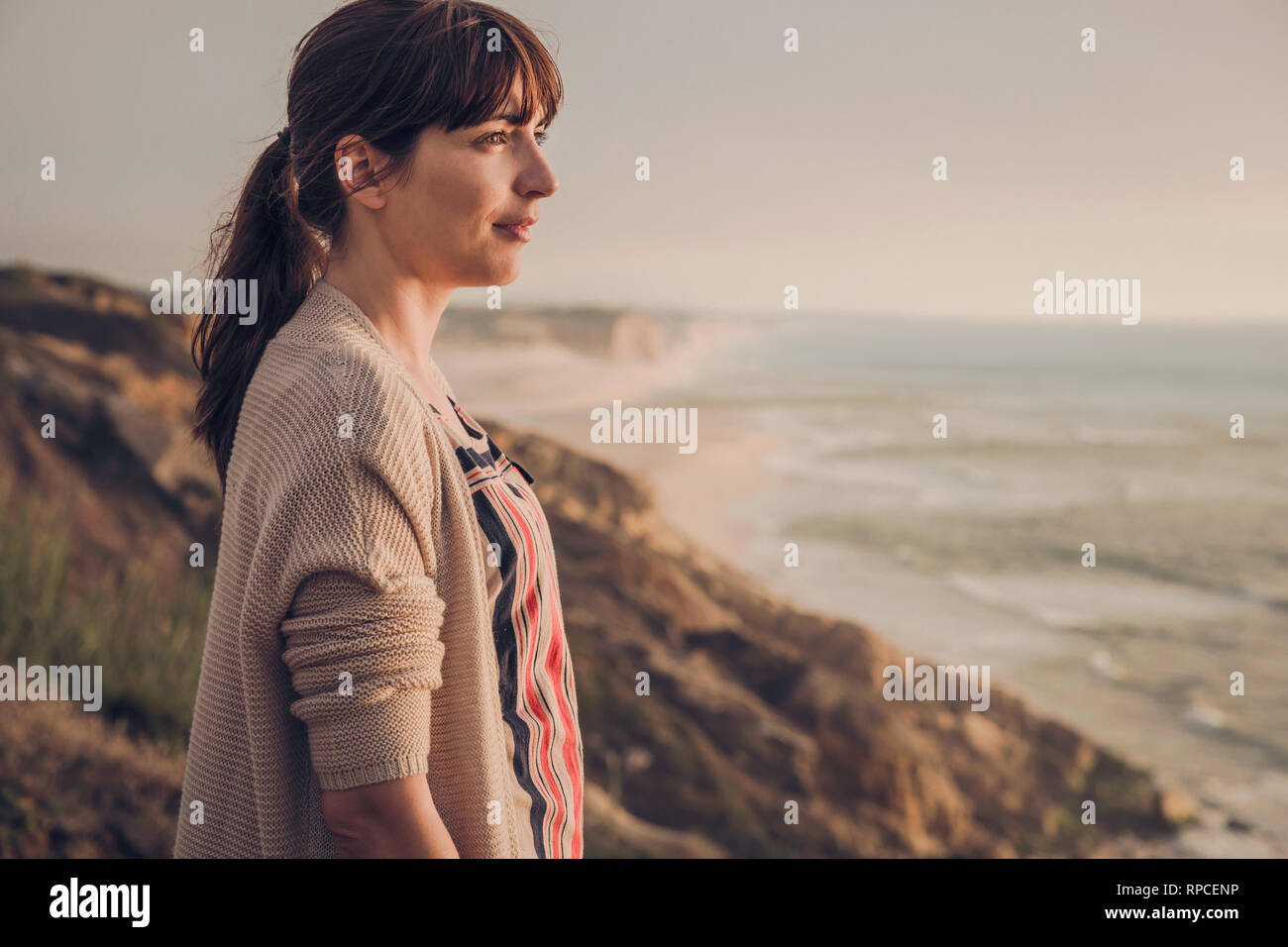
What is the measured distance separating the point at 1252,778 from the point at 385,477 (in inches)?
235

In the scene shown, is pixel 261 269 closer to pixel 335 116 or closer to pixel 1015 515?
pixel 335 116

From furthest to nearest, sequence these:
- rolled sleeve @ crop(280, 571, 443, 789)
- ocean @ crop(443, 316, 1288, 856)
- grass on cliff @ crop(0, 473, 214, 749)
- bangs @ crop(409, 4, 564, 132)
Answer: ocean @ crop(443, 316, 1288, 856), grass on cliff @ crop(0, 473, 214, 749), bangs @ crop(409, 4, 564, 132), rolled sleeve @ crop(280, 571, 443, 789)

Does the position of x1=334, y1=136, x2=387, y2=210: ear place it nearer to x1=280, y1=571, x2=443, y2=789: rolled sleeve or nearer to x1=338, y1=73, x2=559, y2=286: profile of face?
x1=338, y1=73, x2=559, y2=286: profile of face

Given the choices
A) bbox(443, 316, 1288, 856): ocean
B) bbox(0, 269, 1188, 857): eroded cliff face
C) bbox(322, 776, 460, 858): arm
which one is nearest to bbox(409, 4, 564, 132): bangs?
bbox(322, 776, 460, 858): arm

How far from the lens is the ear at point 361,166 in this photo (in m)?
1.03

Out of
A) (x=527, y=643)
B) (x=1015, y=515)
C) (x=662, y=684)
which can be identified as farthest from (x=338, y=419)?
(x=1015, y=515)

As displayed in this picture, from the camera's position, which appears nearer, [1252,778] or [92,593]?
[92,593]

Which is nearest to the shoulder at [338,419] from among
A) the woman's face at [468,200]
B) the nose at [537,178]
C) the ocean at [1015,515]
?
the woman's face at [468,200]

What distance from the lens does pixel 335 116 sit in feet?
3.41

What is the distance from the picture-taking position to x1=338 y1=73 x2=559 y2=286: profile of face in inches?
40.2

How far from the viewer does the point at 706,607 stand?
4.38 meters

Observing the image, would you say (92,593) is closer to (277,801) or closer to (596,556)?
(596,556)

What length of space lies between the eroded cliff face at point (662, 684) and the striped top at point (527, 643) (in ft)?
7.17

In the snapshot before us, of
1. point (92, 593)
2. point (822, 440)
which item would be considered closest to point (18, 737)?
point (92, 593)
